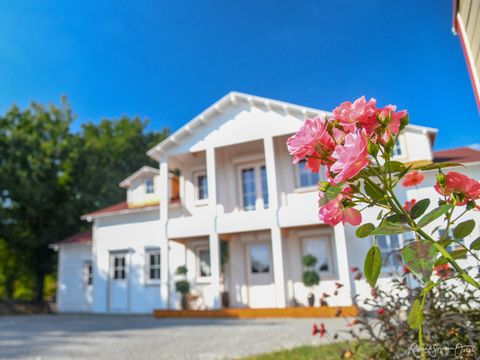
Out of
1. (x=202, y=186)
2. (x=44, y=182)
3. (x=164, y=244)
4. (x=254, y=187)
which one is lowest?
(x=164, y=244)

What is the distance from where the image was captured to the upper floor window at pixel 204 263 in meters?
15.5

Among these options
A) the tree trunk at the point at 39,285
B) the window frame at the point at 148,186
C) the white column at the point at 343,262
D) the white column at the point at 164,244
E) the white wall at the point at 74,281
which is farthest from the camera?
the tree trunk at the point at 39,285

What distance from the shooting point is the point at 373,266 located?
1.02 meters

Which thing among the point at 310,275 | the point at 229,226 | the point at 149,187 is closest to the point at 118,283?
the point at 149,187

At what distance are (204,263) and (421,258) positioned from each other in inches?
601

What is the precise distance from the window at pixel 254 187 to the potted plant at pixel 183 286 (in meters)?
3.52

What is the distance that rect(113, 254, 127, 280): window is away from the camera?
1664cm

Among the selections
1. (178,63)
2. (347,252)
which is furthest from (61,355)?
(178,63)

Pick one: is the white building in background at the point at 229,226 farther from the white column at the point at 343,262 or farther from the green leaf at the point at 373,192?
the green leaf at the point at 373,192

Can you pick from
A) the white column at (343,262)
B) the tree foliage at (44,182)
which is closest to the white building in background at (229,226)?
the white column at (343,262)

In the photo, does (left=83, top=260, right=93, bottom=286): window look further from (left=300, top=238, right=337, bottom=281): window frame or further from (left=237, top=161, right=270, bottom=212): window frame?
(left=300, top=238, right=337, bottom=281): window frame

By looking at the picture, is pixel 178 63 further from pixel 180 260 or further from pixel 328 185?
pixel 328 185

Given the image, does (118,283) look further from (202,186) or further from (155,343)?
(155,343)

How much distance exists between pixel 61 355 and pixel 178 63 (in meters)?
17.3
